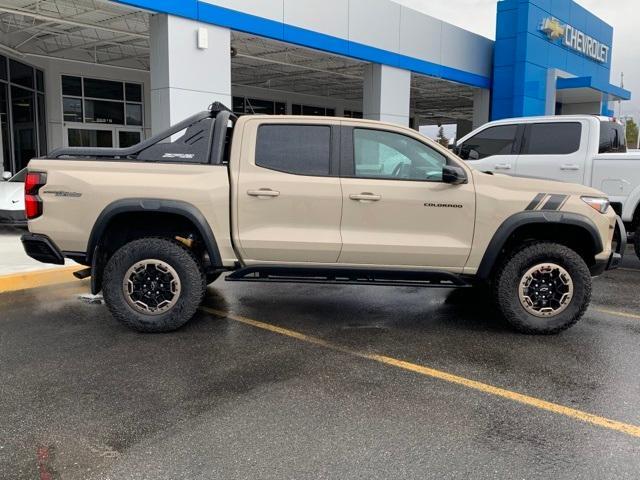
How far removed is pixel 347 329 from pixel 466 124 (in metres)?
41.7

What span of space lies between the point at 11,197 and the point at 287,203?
263 inches

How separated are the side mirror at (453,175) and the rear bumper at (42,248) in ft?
11.7

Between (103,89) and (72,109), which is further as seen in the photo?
(103,89)

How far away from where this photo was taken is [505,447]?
3.27 metres

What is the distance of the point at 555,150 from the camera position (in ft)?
29.2

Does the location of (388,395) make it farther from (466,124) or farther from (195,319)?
(466,124)

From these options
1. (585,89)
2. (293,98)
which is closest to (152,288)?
(293,98)

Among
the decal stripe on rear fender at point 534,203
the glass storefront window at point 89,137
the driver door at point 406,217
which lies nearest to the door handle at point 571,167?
the decal stripe on rear fender at point 534,203

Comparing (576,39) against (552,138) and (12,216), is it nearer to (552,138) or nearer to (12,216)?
(552,138)

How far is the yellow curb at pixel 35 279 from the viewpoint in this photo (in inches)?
272

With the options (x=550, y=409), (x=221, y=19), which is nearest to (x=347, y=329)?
(x=550, y=409)

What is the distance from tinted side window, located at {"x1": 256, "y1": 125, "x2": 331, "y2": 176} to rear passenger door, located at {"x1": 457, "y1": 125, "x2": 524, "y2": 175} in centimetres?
438

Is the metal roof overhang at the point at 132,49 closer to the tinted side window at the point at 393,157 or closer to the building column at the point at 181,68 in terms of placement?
the building column at the point at 181,68

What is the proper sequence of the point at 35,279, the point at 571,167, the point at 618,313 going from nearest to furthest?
1. the point at 618,313
2. the point at 35,279
3. the point at 571,167
